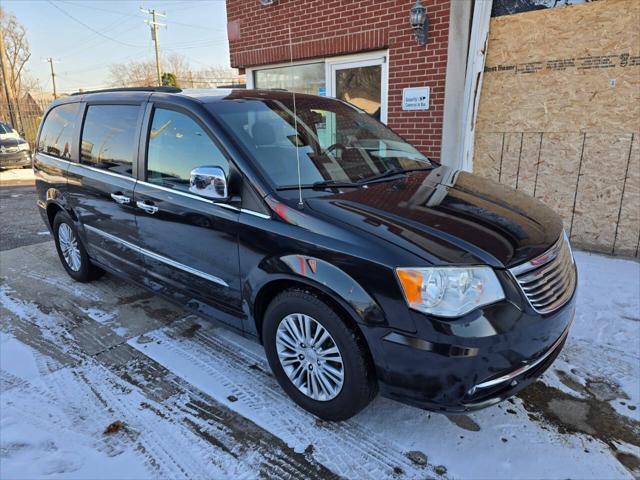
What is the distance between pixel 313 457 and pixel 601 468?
1.38 m

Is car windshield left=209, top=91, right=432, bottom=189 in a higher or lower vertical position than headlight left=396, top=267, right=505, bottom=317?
higher

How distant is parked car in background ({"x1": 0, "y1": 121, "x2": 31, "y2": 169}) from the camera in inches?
527

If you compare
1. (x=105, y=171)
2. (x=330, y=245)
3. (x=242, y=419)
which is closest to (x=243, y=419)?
(x=242, y=419)

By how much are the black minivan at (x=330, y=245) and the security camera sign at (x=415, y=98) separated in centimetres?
A: 255

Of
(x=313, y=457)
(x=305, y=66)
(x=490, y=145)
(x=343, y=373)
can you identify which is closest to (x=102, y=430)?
(x=313, y=457)

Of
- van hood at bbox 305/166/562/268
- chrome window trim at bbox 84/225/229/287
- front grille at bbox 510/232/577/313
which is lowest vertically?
chrome window trim at bbox 84/225/229/287

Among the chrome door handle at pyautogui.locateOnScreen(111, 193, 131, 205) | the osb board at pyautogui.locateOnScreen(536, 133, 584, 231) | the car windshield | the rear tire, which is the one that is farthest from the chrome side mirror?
the osb board at pyautogui.locateOnScreen(536, 133, 584, 231)

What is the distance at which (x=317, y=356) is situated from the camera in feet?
7.57

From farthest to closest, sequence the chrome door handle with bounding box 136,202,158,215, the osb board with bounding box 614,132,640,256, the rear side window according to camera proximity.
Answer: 1. the osb board with bounding box 614,132,640,256
2. the rear side window
3. the chrome door handle with bounding box 136,202,158,215

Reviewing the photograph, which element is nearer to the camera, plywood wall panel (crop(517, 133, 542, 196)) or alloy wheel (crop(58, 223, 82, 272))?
alloy wheel (crop(58, 223, 82, 272))

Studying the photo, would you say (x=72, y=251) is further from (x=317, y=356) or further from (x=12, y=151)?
(x=12, y=151)

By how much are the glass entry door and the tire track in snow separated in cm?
433

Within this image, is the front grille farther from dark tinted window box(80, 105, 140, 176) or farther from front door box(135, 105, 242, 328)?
dark tinted window box(80, 105, 140, 176)

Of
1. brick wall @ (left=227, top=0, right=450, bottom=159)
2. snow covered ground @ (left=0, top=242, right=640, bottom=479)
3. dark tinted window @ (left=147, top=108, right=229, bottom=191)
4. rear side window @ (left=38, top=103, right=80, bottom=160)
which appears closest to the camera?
snow covered ground @ (left=0, top=242, right=640, bottom=479)
